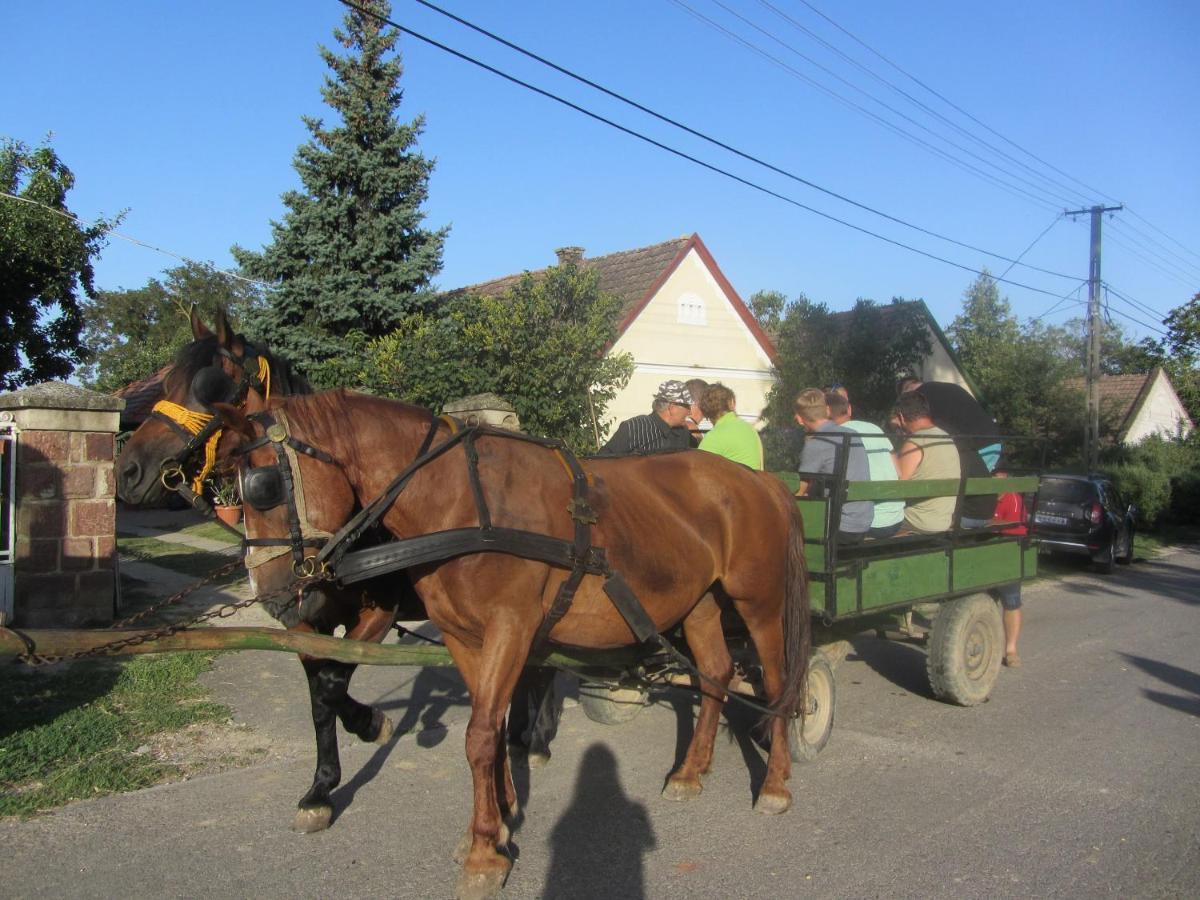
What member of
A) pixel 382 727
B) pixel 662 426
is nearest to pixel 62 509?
pixel 382 727

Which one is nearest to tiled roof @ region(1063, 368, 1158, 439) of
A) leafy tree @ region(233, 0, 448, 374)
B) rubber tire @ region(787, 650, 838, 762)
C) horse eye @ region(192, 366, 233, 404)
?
leafy tree @ region(233, 0, 448, 374)

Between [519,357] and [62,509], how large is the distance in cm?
618

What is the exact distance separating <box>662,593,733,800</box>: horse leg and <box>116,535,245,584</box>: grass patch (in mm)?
7127

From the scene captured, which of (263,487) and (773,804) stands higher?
(263,487)

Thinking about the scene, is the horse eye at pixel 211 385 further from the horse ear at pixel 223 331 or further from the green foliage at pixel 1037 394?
the green foliage at pixel 1037 394

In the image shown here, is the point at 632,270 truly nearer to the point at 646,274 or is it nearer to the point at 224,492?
the point at 646,274

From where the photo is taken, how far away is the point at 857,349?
18.2 meters

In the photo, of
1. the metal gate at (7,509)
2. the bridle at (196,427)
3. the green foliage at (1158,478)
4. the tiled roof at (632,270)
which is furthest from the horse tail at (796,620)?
the green foliage at (1158,478)

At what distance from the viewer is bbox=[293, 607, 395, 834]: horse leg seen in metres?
4.20

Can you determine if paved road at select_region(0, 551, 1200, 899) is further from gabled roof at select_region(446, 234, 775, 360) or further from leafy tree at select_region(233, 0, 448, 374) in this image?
gabled roof at select_region(446, 234, 775, 360)

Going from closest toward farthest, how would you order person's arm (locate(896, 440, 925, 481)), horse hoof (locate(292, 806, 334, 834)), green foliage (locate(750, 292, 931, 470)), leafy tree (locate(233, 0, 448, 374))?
horse hoof (locate(292, 806, 334, 834))
person's arm (locate(896, 440, 925, 481))
leafy tree (locate(233, 0, 448, 374))
green foliage (locate(750, 292, 931, 470))

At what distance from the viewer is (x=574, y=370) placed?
13.1 metres

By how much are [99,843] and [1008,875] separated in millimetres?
3820

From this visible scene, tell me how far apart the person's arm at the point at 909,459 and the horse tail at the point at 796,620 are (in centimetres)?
192
